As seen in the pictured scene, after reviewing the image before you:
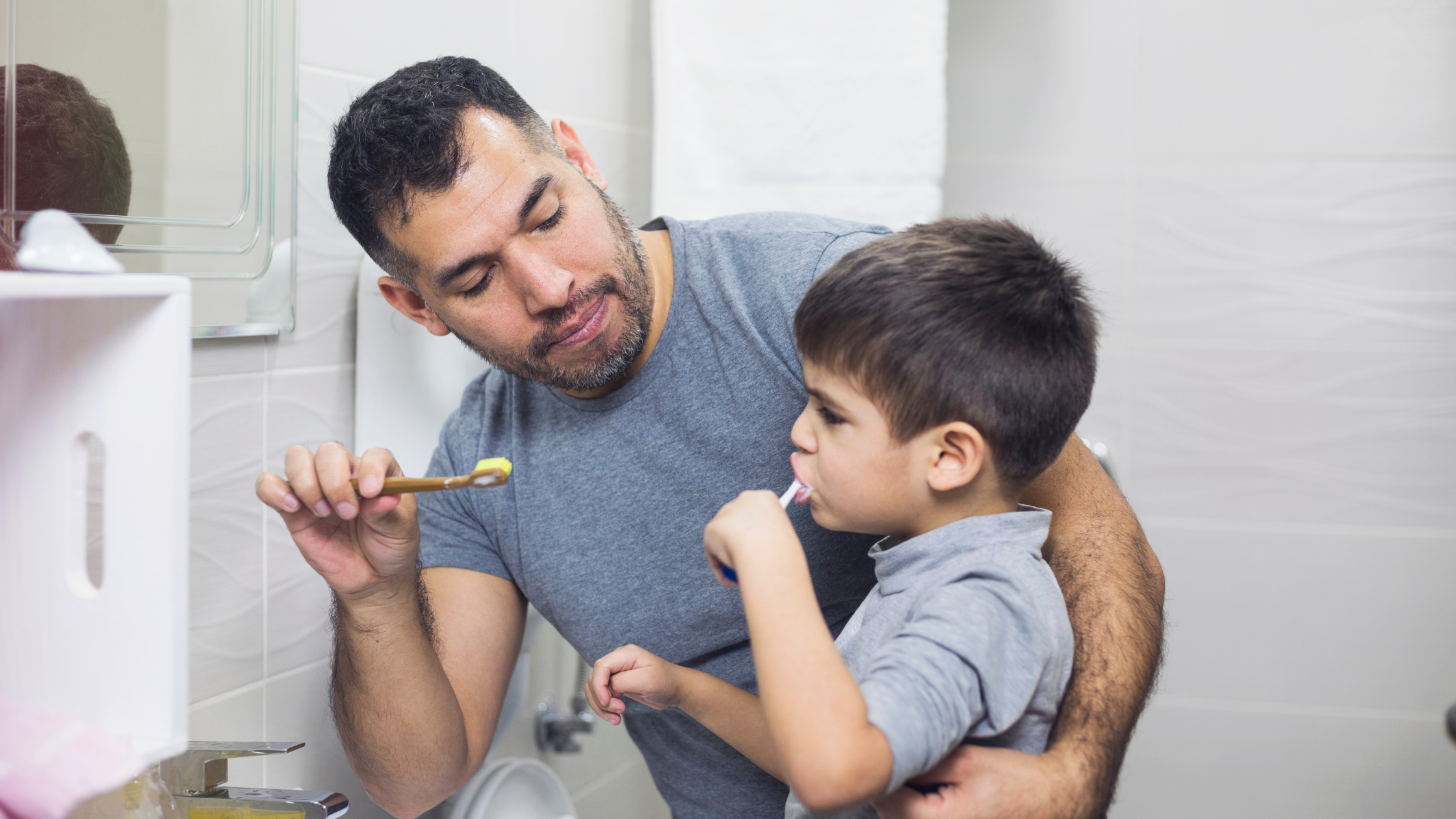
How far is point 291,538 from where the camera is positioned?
1028 mm

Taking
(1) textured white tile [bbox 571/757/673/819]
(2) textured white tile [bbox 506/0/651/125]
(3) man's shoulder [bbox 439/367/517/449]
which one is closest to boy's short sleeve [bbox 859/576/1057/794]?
(3) man's shoulder [bbox 439/367/517/449]

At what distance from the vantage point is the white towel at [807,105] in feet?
4.52

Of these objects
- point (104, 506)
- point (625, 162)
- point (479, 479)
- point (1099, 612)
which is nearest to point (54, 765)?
point (104, 506)

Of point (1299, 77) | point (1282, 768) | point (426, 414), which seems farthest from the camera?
point (1282, 768)

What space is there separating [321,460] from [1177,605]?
4.68 ft

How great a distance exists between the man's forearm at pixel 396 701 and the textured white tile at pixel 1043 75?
118 centimetres

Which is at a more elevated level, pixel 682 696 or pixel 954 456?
pixel 954 456

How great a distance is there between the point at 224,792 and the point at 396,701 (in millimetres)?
191

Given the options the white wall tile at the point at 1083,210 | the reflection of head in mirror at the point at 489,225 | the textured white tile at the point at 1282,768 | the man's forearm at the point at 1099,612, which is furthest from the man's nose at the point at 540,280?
the textured white tile at the point at 1282,768

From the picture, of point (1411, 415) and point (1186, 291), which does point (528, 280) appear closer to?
point (1186, 291)

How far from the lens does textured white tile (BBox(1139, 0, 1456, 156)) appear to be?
5.10ft

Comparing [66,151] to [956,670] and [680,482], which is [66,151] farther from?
[956,670]

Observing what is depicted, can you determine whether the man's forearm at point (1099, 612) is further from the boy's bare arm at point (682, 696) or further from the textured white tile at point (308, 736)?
the textured white tile at point (308, 736)

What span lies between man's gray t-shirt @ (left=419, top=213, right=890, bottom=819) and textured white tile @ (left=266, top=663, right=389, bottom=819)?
18 centimetres
